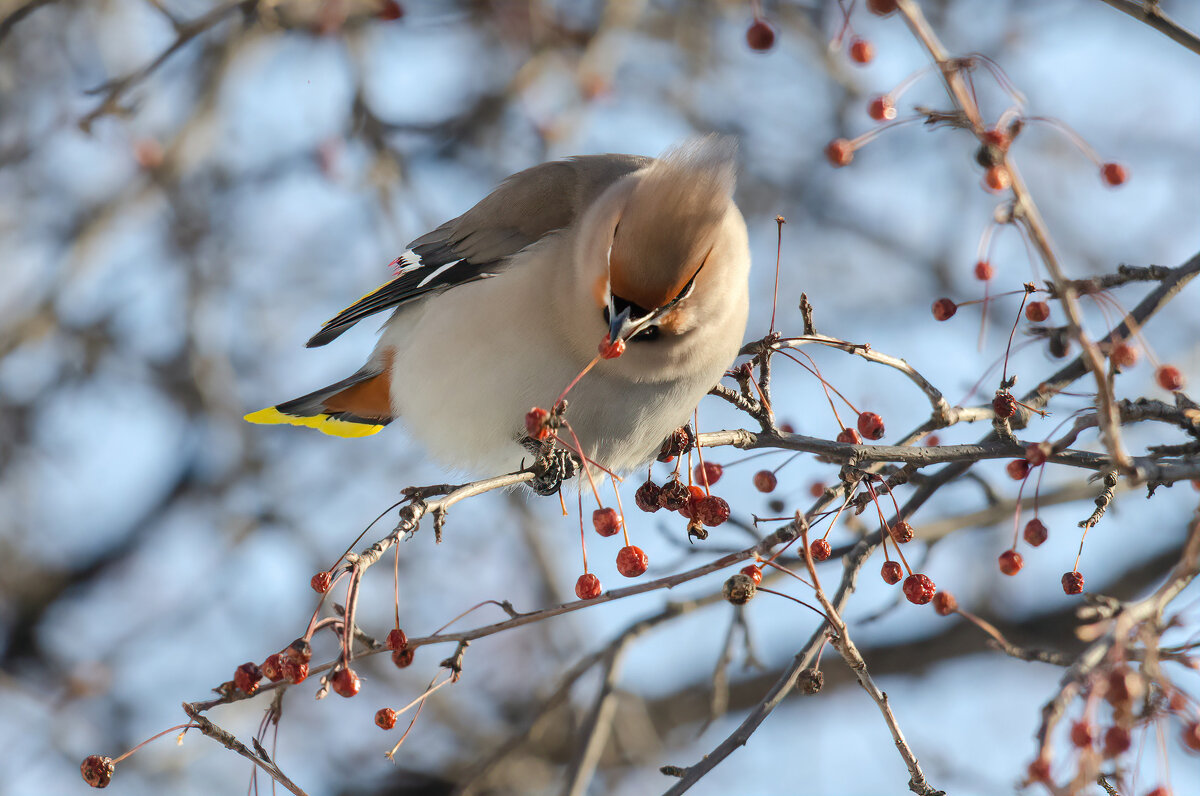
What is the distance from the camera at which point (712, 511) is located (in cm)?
293

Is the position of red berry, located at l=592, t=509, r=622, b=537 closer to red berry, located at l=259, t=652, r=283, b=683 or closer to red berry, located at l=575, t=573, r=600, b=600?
red berry, located at l=575, t=573, r=600, b=600

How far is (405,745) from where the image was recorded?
6664 millimetres

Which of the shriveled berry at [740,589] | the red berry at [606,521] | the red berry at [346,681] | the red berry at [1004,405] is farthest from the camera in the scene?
the red berry at [606,521]

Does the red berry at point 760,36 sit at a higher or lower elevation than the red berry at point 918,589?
higher

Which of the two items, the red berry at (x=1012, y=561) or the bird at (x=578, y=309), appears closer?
the red berry at (x=1012, y=561)

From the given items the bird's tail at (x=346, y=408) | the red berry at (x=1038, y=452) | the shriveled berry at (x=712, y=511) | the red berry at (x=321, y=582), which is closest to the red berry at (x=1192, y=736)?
the red berry at (x=1038, y=452)

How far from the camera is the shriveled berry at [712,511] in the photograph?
293 centimetres

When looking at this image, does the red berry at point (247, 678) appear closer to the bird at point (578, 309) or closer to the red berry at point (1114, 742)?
the bird at point (578, 309)

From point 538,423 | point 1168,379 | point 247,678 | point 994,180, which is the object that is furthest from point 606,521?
point 1168,379

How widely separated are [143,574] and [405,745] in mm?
2313

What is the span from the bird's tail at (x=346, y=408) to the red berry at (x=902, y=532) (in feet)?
7.39

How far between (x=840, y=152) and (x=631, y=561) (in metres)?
1.17

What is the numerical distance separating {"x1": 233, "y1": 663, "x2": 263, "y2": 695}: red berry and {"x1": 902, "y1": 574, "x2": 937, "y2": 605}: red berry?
4.71 feet

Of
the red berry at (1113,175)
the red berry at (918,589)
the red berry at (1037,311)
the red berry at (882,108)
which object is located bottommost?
the red berry at (918,589)
